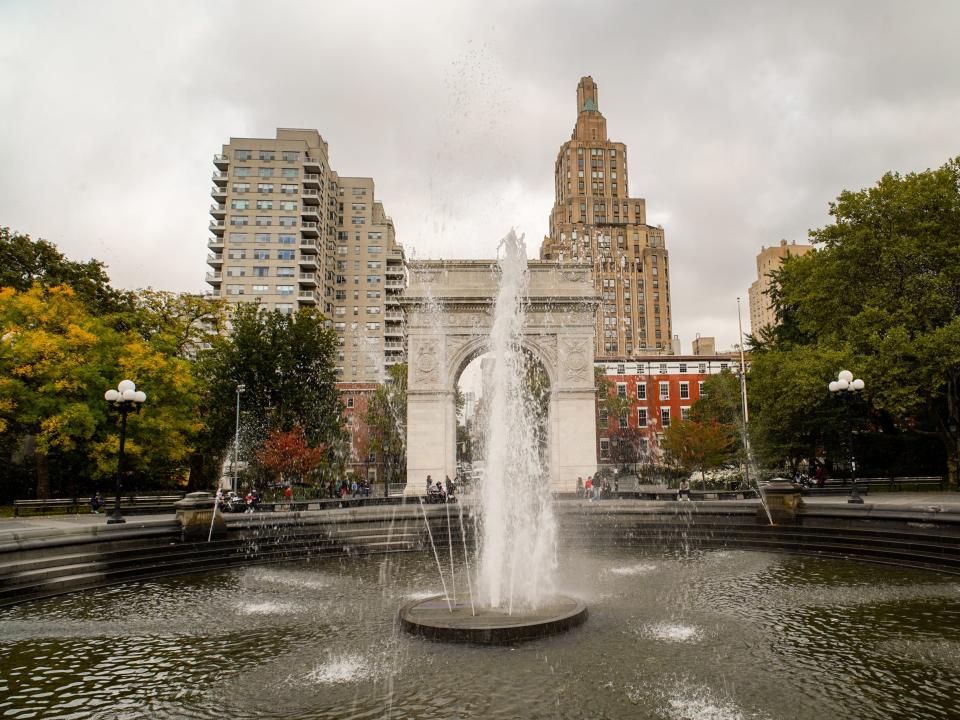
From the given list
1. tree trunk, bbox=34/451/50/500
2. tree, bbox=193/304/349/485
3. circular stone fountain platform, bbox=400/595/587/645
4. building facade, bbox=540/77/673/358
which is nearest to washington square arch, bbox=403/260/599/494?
tree, bbox=193/304/349/485

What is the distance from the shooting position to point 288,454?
34781 mm

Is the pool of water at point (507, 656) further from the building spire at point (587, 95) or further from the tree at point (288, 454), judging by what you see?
the building spire at point (587, 95)

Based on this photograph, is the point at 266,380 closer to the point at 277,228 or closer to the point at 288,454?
the point at 288,454

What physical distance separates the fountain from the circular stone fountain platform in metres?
0.01

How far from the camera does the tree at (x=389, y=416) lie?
55062 millimetres

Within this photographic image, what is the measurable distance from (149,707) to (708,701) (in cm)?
516

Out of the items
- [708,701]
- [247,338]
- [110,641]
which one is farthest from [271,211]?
[708,701]

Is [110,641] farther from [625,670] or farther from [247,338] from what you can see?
[247,338]

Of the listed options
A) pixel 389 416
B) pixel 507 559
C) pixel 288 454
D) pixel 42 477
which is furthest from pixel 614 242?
pixel 507 559

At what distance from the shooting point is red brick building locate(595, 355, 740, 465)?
61.6 m

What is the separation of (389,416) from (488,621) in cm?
4848

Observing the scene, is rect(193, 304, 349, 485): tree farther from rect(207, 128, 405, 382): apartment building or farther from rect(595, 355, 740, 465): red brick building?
rect(595, 355, 740, 465): red brick building

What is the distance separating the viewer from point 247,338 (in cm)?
3506

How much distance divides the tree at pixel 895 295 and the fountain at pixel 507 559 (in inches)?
684
